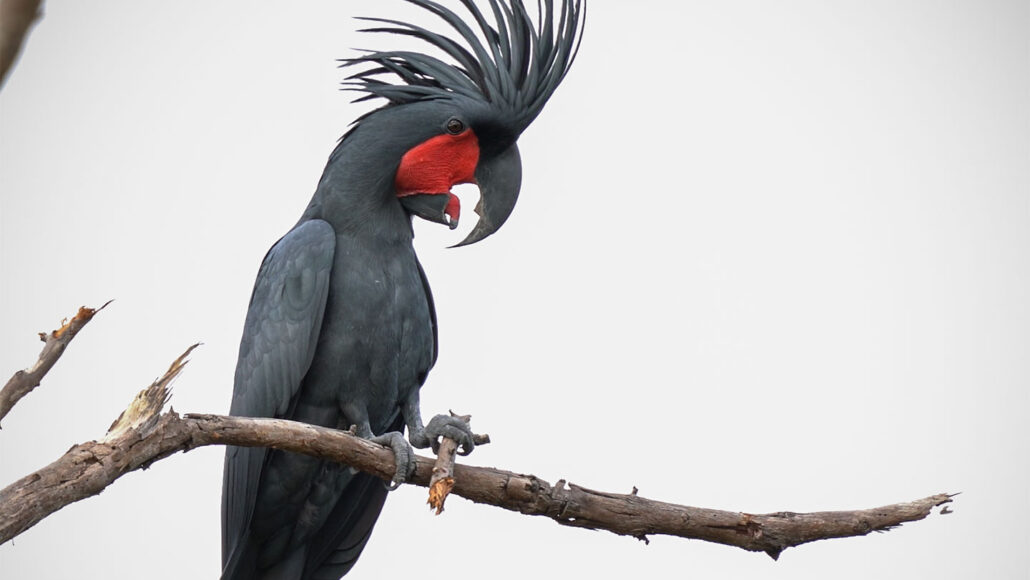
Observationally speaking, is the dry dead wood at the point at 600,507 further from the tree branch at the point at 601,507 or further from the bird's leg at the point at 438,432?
the bird's leg at the point at 438,432

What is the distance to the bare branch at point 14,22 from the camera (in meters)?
1.16

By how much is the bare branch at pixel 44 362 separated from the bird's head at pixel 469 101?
190 centimetres

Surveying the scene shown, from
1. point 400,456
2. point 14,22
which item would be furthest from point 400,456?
point 14,22

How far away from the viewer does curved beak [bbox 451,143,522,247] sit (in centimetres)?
478

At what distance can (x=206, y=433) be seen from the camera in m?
3.05

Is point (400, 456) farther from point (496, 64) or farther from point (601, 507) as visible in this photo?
point (496, 64)

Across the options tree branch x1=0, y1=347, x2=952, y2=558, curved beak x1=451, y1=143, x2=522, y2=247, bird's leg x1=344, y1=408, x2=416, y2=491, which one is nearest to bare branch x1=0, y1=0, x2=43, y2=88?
tree branch x1=0, y1=347, x2=952, y2=558

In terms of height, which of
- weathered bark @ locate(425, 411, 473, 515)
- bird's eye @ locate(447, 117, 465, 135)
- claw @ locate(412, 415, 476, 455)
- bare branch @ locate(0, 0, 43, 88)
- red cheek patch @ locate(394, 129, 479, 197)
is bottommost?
bare branch @ locate(0, 0, 43, 88)

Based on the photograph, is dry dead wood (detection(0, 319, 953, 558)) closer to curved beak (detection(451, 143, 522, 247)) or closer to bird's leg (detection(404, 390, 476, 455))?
bird's leg (detection(404, 390, 476, 455))

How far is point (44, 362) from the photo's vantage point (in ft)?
9.46

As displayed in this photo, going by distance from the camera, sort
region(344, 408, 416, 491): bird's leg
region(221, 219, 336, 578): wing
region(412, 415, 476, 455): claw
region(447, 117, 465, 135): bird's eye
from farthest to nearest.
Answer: region(447, 117, 465, 135): bird's eye → region(221, 219, 336, 578): wing → region(412, 415, 476, 455): claw → region(344, 408, 416, 491): bird's leg

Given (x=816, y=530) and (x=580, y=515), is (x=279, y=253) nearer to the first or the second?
(x=580, y=515)

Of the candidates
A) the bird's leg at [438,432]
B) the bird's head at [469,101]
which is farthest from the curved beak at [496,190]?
the bird's leg at [438,432]

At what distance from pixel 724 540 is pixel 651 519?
0.30m
